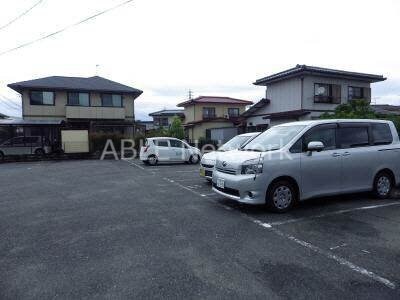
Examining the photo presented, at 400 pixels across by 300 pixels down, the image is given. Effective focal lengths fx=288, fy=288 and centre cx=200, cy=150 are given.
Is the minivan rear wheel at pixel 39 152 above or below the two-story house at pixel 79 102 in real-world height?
below

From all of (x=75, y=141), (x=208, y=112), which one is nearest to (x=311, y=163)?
(x=75, y=141)

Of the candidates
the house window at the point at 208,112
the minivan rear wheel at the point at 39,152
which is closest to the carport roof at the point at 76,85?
the minivan rear wheel at the point at 39,152

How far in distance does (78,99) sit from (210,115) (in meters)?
14.3

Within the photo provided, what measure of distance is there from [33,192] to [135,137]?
13.2 meters

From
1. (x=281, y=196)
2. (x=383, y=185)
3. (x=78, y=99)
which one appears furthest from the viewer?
(x=78, y=99)

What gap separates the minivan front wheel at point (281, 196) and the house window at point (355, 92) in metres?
18.7

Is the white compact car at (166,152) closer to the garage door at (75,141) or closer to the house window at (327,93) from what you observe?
the garage door at (75,141)

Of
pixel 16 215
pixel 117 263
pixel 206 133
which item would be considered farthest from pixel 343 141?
pixel 206 133

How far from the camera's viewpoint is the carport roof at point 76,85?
22.4 meters

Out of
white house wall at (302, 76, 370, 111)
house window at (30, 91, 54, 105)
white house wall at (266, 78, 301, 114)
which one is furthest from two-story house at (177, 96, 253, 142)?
house window at (30, 91, 54, 105)

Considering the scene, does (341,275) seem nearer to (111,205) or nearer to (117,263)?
(117,263)

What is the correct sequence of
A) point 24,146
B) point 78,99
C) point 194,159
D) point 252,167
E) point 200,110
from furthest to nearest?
point 200,110
point 78,99
point 24,146
point 194,159
point 252,167

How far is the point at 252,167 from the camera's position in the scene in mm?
5051

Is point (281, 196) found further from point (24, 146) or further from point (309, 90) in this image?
point (24, 146)
